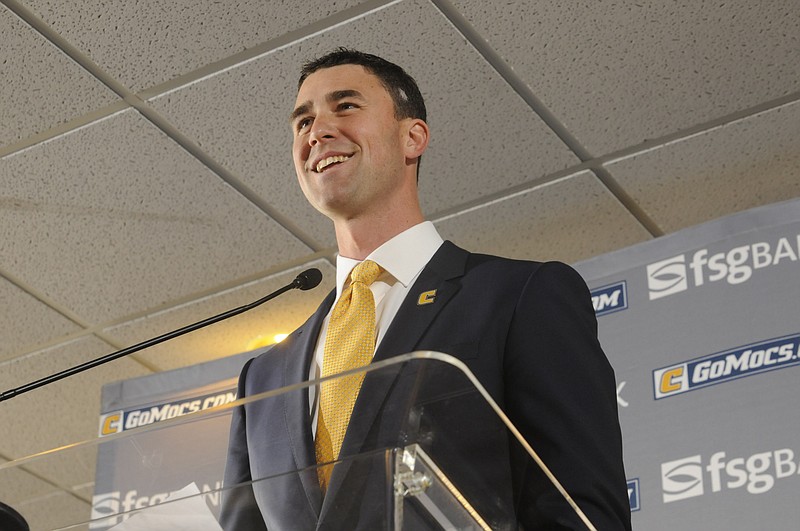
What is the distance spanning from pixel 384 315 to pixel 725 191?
163 cm

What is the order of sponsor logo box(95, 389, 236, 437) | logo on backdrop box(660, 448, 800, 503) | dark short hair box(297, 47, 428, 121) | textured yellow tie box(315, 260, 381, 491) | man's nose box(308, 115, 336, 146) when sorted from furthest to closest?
1. sponsor logo box(95, 389, 236, 437)
2. logo on backdrop box(660, 448, 800, 503)
3. dark short hair box(297, 47, 428, 121)
4. man's nose box(308, 115, 336, 146)
5. textured yellow tie box(315, 260, 381, 491)

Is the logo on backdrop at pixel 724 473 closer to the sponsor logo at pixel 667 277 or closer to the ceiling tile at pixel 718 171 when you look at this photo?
the sponsor logo at pixel 667 277

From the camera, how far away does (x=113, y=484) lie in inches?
34.9

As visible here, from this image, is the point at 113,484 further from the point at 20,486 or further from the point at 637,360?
the point at 637,360

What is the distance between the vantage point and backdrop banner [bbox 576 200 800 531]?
2320mm

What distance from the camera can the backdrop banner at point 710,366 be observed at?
2320 mm

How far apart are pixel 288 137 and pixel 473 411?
191cm

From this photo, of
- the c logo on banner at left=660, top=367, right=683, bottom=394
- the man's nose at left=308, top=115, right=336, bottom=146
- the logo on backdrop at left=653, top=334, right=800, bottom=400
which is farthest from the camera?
the c logo on banner at left=660, top=367, right=683, bottom=394

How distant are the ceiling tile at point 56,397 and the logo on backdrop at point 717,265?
5.19ft

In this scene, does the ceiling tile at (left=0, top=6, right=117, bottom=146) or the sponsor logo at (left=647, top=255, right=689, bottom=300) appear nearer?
the ceiling tile at (left=0, top=6, right=117, bottom=146)

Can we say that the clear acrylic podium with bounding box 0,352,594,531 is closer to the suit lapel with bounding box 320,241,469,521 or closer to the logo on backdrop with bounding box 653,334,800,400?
the suit lapel with bounding box 320,241,469,521

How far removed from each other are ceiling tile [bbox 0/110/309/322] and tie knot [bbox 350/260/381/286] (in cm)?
131

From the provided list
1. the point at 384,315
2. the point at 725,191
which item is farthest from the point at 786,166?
the point at 384,315

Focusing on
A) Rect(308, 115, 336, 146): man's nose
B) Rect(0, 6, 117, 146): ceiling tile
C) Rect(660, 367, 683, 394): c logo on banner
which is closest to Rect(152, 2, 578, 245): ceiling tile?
Rect(0, 6, 117, 146): ceiling tile
